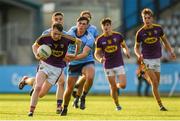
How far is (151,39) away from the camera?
67.7ft

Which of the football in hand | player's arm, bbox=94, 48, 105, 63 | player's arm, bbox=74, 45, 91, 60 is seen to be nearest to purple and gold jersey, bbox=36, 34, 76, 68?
the football in hand

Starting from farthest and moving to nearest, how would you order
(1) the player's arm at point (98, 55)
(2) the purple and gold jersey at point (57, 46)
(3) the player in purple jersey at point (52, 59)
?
(1) the player's arm at point (98, 55) → (2) the purple and gold jersey at point (57, 46) → (3) the player in purple jersey at point (52, 59)

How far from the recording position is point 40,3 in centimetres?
4553

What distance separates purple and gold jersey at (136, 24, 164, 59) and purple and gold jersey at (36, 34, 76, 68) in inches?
144

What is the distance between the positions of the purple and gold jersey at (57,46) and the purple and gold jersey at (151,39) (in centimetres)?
366

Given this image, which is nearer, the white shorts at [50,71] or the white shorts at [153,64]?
the white shorts at [50,71]

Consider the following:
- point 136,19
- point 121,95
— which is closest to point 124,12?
point 136,19

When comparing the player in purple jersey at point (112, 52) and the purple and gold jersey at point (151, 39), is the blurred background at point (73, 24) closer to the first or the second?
the player in purple jersey at point (112, 52)

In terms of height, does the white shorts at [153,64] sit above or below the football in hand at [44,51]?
below

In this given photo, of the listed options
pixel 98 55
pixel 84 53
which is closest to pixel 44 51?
pixel 84 53

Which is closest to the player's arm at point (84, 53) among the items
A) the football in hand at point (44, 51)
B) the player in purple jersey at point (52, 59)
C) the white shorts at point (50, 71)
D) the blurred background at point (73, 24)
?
the player in purple jersey at point (52, 59)

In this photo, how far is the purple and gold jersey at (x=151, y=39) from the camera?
20562 millimetres

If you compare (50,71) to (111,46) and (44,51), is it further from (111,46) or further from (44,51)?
(111,46)

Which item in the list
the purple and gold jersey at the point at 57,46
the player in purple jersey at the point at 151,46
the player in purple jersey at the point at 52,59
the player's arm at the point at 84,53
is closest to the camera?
the player in purple jersey at the point at 52,59
